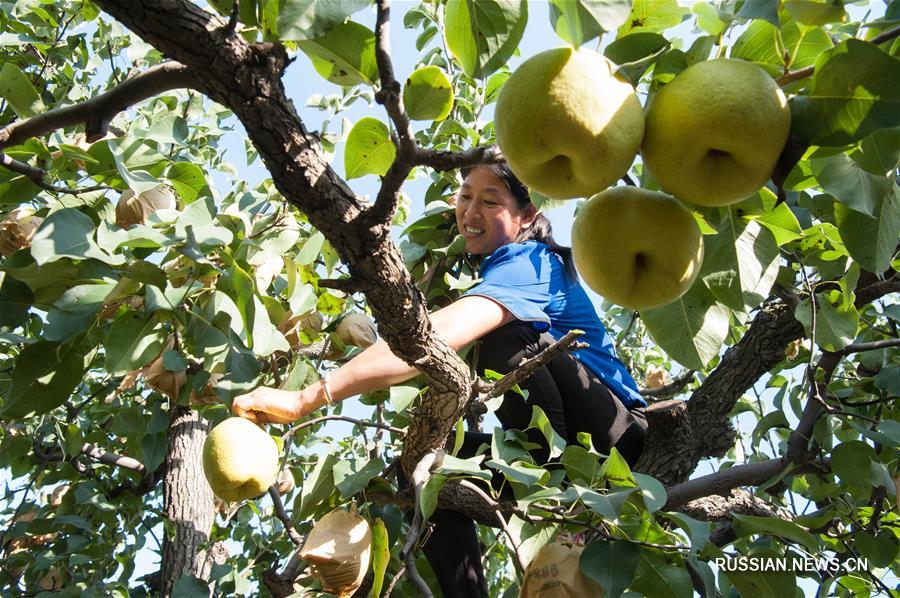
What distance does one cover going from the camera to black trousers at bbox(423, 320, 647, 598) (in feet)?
7.24

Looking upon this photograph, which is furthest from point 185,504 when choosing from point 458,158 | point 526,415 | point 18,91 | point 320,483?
point 458,158

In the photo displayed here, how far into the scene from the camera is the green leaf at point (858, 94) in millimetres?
886

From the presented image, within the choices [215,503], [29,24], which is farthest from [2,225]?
[29,24]

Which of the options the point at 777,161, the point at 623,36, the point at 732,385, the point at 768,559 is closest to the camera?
the point at 777,161

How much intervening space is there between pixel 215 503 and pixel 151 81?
2148 millimetres

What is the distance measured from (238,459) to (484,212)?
4.33ft

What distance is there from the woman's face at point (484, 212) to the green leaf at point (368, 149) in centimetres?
135

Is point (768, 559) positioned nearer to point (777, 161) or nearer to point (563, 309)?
point (777, 161)

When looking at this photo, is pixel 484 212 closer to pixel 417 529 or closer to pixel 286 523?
pixel 286 523

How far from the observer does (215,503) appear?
302cm

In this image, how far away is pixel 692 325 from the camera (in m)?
1.31

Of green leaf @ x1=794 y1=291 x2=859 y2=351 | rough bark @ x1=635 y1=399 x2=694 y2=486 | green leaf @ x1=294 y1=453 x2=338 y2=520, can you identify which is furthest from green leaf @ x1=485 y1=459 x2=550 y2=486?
rough bark @ x1=635 y1=399 x2=694 y2=486

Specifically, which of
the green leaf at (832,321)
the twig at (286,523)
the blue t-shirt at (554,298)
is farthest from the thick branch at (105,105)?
the green leaf at (832,321)

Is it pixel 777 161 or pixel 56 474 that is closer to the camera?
pixel 777 161
